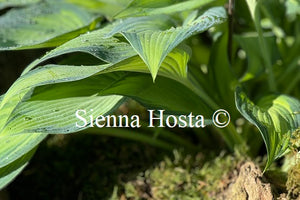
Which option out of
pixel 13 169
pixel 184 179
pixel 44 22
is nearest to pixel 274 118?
pixel 184 179

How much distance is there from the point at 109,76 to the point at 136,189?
34cm

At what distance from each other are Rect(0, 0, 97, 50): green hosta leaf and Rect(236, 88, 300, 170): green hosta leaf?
53 cm

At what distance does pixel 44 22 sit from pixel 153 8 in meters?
0.42

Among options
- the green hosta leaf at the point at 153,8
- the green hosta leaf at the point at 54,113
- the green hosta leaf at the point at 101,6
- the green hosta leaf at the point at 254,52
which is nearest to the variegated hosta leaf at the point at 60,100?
the green hosta leaf at the point at 54,113

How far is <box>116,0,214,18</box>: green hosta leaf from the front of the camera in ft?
4.00

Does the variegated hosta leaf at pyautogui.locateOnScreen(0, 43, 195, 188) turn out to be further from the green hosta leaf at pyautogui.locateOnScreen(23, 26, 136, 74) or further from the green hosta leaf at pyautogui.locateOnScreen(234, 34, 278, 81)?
the green hosta leaf at pyautogui.locateOnScreen(234, 34, 278, 81)

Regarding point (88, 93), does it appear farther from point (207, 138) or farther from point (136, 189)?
point (207, 138)

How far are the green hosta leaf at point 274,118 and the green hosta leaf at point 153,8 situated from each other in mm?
241

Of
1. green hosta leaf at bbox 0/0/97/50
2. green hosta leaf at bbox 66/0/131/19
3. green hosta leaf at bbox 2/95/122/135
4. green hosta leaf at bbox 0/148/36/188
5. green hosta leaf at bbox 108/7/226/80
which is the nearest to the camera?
green hosta leaf at bbox 108/7/226/80

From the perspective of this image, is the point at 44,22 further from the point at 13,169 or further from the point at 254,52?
the point at 254,52

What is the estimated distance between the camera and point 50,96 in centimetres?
118

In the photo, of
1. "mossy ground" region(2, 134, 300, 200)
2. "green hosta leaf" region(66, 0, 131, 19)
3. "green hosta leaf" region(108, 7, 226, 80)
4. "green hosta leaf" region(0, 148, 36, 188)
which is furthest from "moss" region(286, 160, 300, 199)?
"green hosta leaf" region(66, 0, 131, 19)

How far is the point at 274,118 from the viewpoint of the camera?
3.82 ft

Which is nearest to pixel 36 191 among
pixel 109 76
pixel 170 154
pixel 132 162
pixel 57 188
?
pixel 57 188
